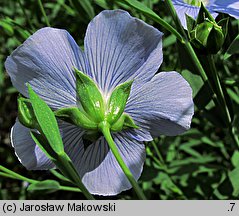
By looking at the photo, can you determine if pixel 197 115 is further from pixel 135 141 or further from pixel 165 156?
pixel 135 141

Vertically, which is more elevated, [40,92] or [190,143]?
[40,92]

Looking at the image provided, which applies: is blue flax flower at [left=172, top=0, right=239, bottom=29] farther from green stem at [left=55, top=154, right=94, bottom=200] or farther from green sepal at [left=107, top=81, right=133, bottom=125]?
green stem at [left=55, top=154, right=94, bottom=200]

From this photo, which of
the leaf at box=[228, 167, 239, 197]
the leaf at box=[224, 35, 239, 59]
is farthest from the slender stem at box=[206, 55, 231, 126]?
the leaf at box=[228, 167, 239, 197]

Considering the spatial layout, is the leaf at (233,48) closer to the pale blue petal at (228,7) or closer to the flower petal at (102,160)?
the pale blue petal at (228,7)

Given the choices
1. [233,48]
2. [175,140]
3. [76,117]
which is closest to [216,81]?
[233,48]

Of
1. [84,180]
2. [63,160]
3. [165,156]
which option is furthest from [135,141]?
[165,156]
